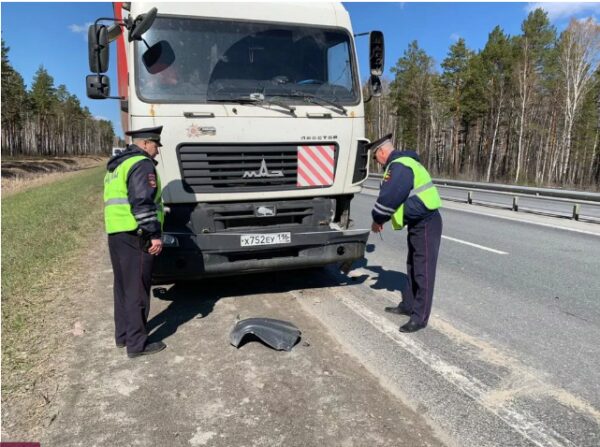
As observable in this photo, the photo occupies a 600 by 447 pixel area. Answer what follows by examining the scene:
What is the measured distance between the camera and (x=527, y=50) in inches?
1448

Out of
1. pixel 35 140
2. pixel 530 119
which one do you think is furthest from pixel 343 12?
pixel 35 140

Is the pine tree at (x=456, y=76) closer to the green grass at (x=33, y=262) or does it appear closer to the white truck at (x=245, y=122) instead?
the green grass at (x=33, y=262)

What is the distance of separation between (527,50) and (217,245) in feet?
131

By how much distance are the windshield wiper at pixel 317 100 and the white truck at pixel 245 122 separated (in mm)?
13

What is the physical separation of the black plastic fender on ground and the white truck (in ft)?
2.61

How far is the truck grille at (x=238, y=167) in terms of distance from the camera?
4.68m

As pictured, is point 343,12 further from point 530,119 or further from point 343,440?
point 530,119

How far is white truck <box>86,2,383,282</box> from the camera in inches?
181

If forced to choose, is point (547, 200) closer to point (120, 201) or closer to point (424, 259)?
point (424, 259)

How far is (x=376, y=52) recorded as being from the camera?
18.6 feet

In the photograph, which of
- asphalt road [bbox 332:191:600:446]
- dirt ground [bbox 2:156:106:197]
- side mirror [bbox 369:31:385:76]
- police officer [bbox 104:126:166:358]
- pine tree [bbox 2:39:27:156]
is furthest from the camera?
pine tree [bbox 2:39:27:156]

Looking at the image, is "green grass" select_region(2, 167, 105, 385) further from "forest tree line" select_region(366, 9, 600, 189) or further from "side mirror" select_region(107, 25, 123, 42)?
"forest tree line" select_region(366, 9, 600, 189)

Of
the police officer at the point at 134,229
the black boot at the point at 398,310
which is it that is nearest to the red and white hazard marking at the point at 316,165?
the black boot at the point at 398,310

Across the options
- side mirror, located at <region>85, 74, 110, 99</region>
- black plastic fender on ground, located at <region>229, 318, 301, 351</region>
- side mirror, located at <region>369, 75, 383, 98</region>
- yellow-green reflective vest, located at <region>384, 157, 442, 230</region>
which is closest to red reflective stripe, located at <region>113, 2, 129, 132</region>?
side mirror, located at <region>85, 74, 110, 99</region>
